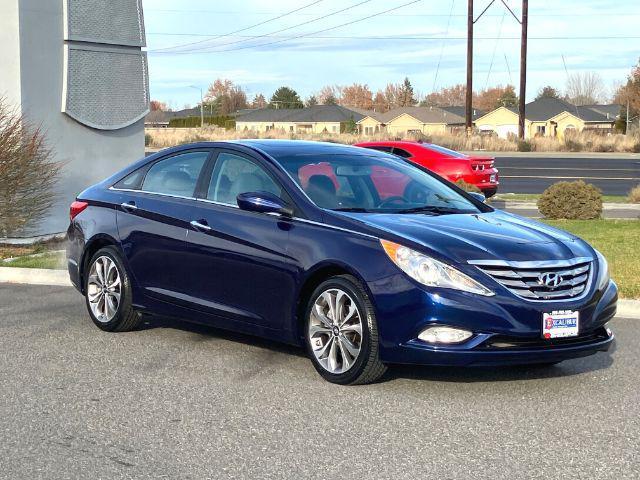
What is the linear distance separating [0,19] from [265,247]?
9958 millimetres

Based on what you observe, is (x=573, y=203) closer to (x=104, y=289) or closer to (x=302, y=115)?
(x=104, y=289)

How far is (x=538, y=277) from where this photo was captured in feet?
21.6

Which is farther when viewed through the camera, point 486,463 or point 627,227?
point 627,227

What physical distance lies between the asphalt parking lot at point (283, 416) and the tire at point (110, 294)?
0.82 ft

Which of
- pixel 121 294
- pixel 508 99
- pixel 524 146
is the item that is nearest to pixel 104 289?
pixel 121 294

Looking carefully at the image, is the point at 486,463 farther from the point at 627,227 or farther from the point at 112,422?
the point at 627,227

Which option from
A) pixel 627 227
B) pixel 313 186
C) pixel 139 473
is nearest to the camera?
pixel 139 473

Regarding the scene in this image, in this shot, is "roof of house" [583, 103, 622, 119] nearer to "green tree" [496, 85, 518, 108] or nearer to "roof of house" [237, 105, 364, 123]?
"green tree" [496, 85, 518, 108]

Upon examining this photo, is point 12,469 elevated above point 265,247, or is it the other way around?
point 265,247

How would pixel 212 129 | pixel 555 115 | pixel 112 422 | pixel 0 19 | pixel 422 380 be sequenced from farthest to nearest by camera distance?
pixel 555 115 < pixel 212 129 < pixel 0 19 < pixel 422 380 < pixel 112 422

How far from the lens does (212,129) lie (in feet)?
318

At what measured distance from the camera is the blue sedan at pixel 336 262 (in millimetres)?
6496

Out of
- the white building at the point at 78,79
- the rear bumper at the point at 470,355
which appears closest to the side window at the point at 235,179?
the rear bumper at the point at 470,355

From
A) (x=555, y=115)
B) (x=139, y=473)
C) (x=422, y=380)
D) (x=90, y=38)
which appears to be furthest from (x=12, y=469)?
(x=555, y=115)
